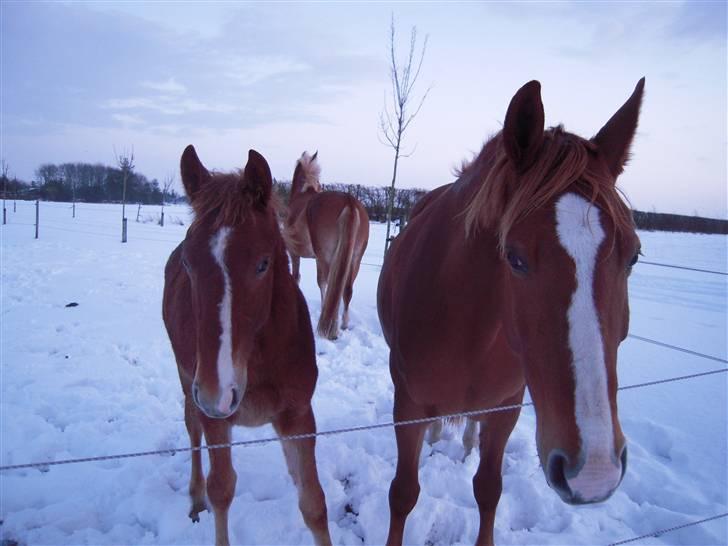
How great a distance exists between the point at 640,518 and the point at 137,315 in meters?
6.50

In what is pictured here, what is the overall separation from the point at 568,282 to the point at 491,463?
1.59 meters

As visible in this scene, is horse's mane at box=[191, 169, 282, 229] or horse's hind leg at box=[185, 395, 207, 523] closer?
horse's mane at box=[191, 169, 282, 229]

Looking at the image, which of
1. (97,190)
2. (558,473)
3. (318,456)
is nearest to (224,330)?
(558,473)

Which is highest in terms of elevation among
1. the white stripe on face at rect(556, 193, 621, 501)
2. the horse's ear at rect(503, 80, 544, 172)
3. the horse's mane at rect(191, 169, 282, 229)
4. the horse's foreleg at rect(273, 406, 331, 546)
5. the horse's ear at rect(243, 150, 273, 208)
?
the horse's ear at rect(503, 80, 544, 172)

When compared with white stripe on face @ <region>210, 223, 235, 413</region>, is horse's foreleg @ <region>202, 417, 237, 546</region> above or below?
below

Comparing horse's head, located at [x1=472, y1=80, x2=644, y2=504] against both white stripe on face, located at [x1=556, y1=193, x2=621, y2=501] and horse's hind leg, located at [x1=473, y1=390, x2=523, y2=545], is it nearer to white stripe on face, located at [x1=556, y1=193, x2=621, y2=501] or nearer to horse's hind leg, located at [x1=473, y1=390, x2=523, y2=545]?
white stripe on face, located at [x1=556, y1=193, x2=621, y2=501]

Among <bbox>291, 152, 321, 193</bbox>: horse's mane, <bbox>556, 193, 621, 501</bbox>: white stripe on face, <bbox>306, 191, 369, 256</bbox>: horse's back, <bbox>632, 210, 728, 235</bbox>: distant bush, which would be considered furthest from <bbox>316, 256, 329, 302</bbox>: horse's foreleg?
<bbox>632, 210, 728, 235</bbox>: distant bush

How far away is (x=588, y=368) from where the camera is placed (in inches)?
39.8

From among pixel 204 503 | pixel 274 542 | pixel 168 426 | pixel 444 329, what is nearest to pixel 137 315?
pixel 168 426

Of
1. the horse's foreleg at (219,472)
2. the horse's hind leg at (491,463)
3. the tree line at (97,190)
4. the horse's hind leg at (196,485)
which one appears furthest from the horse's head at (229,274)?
the tree line at (97,190)

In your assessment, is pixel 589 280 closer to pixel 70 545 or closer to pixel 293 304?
pixel 293 304

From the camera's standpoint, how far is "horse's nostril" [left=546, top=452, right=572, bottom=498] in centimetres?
103

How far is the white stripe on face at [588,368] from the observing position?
0.98 metres

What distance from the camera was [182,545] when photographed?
233cm
